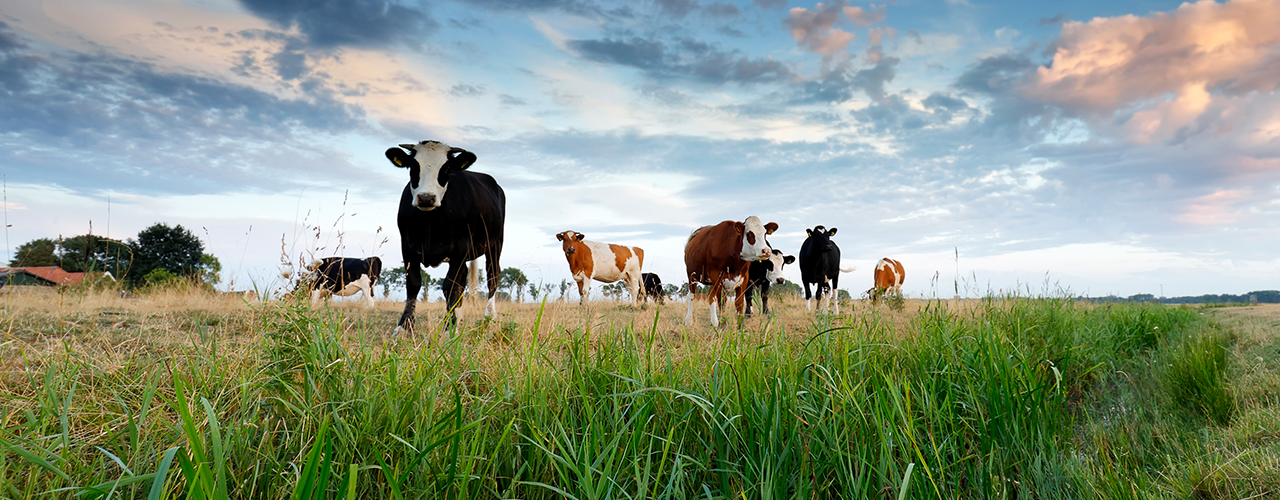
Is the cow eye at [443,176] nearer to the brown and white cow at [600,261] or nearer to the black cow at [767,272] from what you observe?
the black cow at [767,272]

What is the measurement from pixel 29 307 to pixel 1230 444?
11358 millimetres

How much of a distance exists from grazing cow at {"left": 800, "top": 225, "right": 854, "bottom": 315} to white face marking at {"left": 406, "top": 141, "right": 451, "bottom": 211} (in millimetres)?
9521

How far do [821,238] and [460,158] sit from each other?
9.24 metres

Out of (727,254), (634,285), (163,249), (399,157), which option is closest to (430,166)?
(399,157)

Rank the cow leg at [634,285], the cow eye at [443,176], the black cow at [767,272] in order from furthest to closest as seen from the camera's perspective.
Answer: the cow leg at [634,285] → the black cow at [767,272] → the cow eye at [443,176]

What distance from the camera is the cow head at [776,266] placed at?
12703 millimetres

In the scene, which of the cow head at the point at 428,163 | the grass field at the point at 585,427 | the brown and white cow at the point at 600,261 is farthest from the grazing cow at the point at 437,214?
the brown and white cow at the point at 600,261

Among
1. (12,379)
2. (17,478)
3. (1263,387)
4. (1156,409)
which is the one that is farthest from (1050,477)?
(12,379)

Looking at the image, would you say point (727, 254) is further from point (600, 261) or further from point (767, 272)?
point (600, 261)

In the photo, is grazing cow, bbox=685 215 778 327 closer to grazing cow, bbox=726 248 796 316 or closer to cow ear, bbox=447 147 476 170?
grazing cow, bbox=726 248 796 316

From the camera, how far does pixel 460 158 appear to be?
747 cm

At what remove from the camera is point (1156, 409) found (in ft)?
14.2

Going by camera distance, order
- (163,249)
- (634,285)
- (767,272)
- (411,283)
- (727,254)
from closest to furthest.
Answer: (411,283) → (727,254) → (767,272) → (634,285) → (163,249)

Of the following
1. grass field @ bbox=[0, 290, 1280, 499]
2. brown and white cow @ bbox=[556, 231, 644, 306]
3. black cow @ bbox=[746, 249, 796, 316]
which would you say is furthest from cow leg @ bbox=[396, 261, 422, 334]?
brown and white cow @ bbox=[556, 231, 644, 306]
